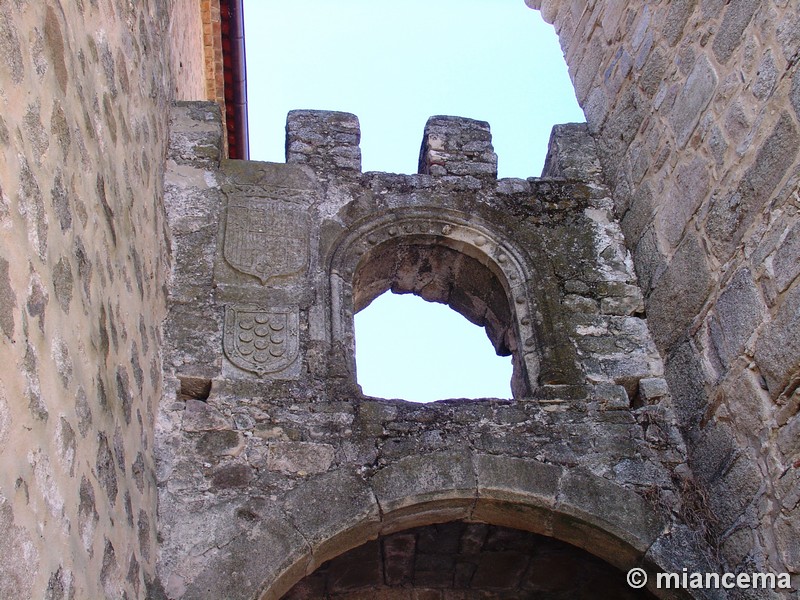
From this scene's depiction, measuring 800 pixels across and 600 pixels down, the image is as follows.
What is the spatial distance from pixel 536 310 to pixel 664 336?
722 millimetres

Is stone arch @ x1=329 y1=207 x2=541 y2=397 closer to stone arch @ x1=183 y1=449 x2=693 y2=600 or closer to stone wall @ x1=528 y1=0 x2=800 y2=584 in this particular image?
stone wall @ x1=528 y1=0 x2=800 y2=584

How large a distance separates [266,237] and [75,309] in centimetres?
232

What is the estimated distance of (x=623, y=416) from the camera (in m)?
4.90

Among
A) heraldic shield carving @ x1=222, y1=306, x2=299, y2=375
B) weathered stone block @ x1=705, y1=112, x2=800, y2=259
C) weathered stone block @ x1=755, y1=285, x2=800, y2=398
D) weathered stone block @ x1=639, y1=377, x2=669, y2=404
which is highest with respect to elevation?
weathered stone block @ x1=705, y1=112, x2=800, y2=259

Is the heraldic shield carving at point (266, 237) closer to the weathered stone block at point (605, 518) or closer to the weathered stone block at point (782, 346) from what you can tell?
the weathered stone block at point (605, 518)

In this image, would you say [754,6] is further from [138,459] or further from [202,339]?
[138,459]

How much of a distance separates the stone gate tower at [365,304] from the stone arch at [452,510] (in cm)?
1

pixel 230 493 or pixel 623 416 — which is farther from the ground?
pixel 623 416

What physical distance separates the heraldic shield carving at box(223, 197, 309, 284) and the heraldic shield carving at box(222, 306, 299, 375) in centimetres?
26

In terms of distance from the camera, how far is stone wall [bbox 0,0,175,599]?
8.63 ft

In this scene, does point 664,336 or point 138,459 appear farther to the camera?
point 664,336

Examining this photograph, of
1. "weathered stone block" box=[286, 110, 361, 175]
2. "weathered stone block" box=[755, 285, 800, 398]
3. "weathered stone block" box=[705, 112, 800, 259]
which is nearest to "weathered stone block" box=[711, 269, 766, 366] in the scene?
"weathered stone block" box=[755, 285, 800, 398]

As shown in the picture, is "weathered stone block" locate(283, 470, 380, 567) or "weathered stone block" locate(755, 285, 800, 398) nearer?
"weathered stone block" locate(755, 285, 800, 398)

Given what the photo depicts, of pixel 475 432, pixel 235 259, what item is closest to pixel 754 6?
pixel 475 432
